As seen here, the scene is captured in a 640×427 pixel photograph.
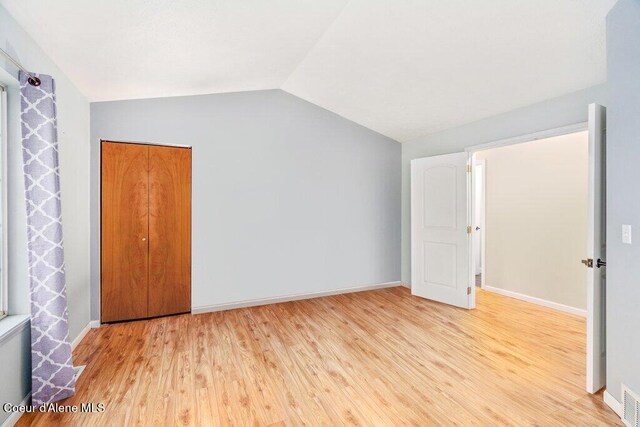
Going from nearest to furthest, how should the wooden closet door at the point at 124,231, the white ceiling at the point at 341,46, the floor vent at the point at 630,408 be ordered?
the floor vent at the point at 630,408, the white ceiling at the point at 341,46, the wooden closet door at the point at 124,231

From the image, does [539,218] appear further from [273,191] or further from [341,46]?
[273,191]

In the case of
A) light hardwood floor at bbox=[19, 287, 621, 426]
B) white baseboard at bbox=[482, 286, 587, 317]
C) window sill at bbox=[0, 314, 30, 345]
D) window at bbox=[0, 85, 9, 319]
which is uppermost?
window at bbox=[0, 85, 9, 319]

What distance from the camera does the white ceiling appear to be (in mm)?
1828

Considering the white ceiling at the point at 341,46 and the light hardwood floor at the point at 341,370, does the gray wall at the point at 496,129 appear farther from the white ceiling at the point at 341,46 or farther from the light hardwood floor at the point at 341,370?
the light hardwood floor at the point at 341,370

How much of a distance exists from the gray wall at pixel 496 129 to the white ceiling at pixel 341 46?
105mm

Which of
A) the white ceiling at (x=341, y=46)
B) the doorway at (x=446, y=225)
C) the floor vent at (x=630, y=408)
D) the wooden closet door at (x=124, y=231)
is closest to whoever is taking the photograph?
the floor vent at (x=630, y=408)

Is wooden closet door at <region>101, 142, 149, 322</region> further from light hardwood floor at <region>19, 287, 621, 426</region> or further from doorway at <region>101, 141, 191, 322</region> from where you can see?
light hardwood floor at <region>19, 287, 621, 426</region>

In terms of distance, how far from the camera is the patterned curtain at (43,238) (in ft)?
5.67

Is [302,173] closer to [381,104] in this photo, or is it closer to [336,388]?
[381,104]

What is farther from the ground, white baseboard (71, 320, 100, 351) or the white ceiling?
the white ceiling

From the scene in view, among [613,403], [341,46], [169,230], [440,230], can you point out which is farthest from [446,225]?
[169,230]

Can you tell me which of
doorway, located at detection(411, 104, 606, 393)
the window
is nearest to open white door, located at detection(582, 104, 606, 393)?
doorway, located at detection(411, 104, 606, 393)

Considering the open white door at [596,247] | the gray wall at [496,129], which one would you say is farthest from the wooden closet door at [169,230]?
the open white door at [596,247]

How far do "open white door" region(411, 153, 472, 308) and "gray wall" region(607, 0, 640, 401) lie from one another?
170cm
